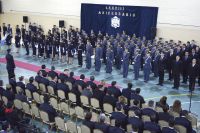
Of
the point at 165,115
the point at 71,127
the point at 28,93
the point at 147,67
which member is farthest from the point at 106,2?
the point at 71,127

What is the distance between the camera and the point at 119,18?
2444 centimetres

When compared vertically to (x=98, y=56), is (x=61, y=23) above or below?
above

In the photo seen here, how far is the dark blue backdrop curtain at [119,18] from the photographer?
22.8 m

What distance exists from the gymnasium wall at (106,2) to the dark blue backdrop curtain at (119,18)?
0.43 meters

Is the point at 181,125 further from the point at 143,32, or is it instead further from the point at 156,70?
the point at 143,32

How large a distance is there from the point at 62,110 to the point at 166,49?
8.52 meters

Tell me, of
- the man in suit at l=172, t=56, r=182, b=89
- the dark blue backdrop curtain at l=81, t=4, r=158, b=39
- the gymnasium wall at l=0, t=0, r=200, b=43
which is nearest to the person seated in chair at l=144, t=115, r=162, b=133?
the man in suit at l=172, t=56, r=182, b=89

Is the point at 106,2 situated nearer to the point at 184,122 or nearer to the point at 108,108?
the point at 108,108

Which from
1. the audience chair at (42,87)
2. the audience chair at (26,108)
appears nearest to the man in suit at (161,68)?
the audience chair at (42,87)

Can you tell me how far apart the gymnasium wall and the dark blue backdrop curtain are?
1.42 feet

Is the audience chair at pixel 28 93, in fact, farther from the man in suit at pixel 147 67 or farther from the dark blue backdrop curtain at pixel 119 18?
the dark blue backdrop curtain at pixel 119 18

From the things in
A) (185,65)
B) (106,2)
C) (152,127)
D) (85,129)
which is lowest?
(85,129)

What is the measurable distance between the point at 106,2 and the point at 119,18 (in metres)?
1.84

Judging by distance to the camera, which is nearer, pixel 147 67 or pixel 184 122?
pixel 184 122
